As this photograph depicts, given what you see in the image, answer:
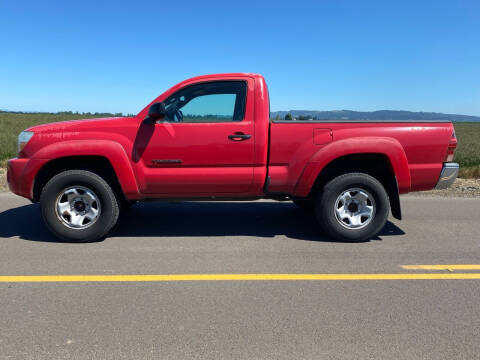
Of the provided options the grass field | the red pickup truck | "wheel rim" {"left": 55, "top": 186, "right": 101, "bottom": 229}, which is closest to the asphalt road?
"wheel rim" {"left": 55, "top": 186, "right": 101, "bottom": 229}

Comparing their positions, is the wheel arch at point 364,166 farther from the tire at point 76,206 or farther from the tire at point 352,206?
the tire at point 76,206

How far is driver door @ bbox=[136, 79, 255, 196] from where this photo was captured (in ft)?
14.3

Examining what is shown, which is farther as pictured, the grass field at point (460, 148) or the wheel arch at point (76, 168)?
the grass field at point (460, 148)

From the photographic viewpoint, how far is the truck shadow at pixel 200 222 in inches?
191

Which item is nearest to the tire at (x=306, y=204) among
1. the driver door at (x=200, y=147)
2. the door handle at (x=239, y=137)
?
the driver door at (x=200, y=147)

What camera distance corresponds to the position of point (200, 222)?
5.38m

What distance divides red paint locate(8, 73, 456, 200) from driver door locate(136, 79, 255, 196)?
0.01m

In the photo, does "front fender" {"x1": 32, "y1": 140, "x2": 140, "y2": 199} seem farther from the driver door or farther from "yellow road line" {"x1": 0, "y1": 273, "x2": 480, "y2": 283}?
"yellow road line" {"x1": 0, "y1": 273, "x2": 480, "y2": 283}

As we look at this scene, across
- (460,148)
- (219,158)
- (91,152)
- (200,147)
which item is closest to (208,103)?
(200,147)

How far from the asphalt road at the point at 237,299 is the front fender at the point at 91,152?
0.91 metres

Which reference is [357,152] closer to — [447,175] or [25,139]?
[447,175]

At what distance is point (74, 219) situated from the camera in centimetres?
445

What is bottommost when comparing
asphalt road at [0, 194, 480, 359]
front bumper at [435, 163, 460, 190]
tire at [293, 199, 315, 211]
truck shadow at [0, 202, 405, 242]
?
asphalt road at [0, 194, 480, 359]

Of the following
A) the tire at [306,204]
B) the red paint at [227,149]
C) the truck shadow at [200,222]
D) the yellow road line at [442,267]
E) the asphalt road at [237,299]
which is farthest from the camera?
the tire at [306,204]
